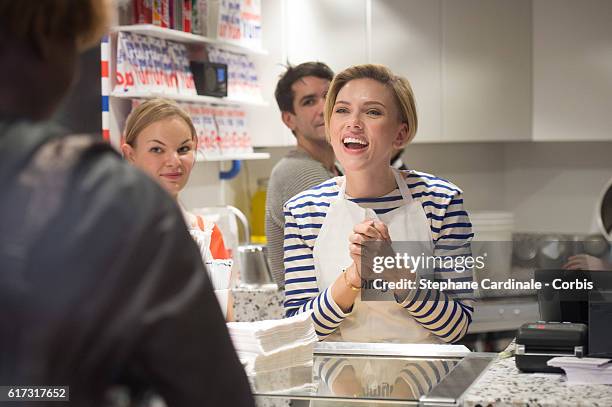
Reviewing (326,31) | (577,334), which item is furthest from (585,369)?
(326,31)

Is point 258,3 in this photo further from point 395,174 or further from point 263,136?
point 395,174

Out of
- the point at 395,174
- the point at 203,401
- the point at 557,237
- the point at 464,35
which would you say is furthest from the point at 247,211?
the point at 203,401

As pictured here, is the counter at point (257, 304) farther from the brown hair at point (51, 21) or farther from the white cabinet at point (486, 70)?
the brown hair at point (51, 21)

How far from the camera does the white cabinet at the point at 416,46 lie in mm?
4844

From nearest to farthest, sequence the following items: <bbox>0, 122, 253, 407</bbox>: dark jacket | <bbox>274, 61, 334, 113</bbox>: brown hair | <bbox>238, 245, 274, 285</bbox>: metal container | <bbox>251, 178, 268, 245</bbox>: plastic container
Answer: <bbox>0, 122, 253, 407</bbox>: dark jacket, <bbox>274, 61, 334, 113</bbox>: brown hair, <bbox>238, 245, 274, 285</bbox>: metal container, <bbox>251, 178, 268, 245</bbox>: plastic container

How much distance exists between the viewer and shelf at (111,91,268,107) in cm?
348

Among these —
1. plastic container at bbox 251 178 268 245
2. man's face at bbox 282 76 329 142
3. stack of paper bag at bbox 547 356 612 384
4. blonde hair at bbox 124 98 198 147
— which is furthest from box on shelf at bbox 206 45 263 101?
stack of paper bag at bbox 547 356 612 384

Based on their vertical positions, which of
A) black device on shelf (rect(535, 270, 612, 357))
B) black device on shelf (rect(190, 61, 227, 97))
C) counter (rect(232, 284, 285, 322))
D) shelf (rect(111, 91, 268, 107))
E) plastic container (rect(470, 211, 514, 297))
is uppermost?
black device on shelf (rect(190, 61, 227, 97))

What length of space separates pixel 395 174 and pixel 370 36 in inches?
102

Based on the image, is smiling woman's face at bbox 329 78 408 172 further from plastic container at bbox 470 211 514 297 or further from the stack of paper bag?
the stack of paper bag

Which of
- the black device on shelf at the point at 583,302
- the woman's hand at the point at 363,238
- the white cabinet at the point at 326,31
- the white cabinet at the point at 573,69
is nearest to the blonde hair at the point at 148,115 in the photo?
the woman's hand at the point at 363,238

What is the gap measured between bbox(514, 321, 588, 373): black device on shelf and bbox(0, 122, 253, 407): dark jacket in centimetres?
112

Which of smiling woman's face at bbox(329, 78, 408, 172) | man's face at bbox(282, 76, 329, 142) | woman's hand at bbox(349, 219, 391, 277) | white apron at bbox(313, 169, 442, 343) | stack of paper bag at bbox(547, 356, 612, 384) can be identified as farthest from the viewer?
man's face at bbox(282, 76, 329, 142)

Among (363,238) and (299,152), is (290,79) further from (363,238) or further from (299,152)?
(363,238)
